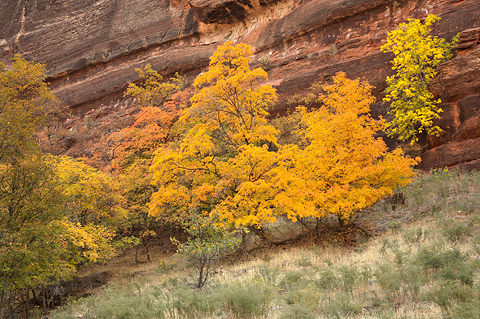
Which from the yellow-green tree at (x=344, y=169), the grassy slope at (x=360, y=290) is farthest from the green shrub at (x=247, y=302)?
the yellow-green tree at (x=344, y=169)

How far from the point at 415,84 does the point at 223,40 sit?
28456mm

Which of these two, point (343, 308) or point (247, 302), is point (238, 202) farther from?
point (343, 308)

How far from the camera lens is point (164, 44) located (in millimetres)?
49312

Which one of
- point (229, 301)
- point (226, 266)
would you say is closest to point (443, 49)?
point (226, 266)

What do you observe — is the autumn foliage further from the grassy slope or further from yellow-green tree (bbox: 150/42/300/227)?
the grassy slope

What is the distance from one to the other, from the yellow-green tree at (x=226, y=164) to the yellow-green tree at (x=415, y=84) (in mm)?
9366

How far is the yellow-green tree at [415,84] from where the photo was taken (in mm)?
20969

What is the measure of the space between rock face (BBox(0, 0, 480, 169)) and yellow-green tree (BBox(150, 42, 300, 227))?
11466 mm

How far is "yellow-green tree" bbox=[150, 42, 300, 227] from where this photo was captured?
14.3m

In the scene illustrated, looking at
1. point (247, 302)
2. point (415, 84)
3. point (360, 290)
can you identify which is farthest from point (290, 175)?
point (415, 84)

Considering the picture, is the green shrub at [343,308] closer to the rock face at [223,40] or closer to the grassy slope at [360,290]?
the grassy slope at [360,290]

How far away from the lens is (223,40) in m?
44.7

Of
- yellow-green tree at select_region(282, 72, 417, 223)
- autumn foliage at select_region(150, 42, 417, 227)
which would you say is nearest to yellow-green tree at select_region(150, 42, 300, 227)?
autumn foliage at select_region(150, 42, 417, 227)

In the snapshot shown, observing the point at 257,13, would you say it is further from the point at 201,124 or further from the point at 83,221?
the point at 83,221
